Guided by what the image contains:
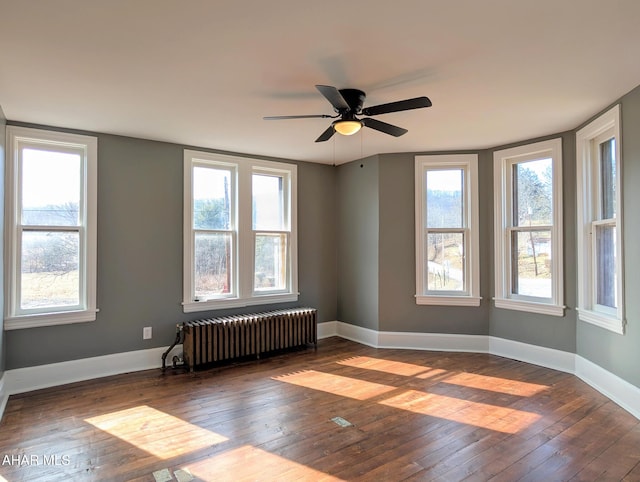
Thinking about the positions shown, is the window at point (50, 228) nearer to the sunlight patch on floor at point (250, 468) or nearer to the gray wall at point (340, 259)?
the gray wall at point (340, 259)

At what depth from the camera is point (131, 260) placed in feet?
14.0

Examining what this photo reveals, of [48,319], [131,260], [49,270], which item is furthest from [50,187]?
[48,319]

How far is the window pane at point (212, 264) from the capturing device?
4.73m

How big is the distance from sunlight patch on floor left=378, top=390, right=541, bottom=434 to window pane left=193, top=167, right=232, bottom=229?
291 cm

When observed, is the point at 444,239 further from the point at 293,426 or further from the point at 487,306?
the point at 293,426

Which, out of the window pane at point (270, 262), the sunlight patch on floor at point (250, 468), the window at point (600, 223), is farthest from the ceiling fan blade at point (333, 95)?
the window pane at point (270, 262)

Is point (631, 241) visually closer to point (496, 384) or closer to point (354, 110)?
point (496, 384)

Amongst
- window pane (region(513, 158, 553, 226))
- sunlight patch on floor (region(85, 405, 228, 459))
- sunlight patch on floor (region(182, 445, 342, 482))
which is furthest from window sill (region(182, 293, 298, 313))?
window pane (region(513, 158, 553, 226))

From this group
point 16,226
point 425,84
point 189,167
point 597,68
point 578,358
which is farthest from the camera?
point 189,167

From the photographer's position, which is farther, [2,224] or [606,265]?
[606,265]

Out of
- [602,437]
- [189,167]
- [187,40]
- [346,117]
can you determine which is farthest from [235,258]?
[602,437]

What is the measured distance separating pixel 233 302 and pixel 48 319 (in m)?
1.93

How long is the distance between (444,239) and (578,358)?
195cm

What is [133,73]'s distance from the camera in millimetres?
2680
